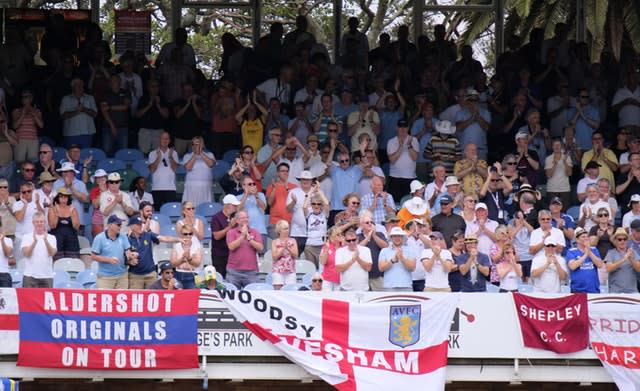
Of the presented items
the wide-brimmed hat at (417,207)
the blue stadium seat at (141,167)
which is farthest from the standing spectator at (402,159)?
the blue stadium seat at (141,167)

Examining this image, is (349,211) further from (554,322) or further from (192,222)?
(554,322)

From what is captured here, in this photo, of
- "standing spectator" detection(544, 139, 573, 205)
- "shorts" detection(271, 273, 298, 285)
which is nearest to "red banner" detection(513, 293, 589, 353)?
"shorts" detection(271, 273, 298, 285)

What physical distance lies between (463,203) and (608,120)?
5328 mm

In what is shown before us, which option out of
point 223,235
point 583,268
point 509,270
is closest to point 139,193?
point 223,235

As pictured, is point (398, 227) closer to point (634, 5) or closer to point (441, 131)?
point (441, 131)

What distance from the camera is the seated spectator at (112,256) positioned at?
54.5ft

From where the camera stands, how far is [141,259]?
1680cm

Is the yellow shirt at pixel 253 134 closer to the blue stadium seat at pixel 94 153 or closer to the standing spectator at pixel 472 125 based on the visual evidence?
the blue stadium seat at pixel 94 153

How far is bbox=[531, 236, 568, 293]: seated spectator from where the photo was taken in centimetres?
1709

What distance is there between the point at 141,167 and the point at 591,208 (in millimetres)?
6747

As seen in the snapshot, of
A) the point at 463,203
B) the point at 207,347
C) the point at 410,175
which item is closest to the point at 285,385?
the point at 207,347

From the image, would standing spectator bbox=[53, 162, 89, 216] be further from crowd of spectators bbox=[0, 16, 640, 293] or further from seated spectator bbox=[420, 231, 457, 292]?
seated spectator bbox=[420, 231, 457, 292]

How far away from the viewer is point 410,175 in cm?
2119

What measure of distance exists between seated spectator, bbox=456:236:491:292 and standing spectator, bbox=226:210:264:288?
250cm
